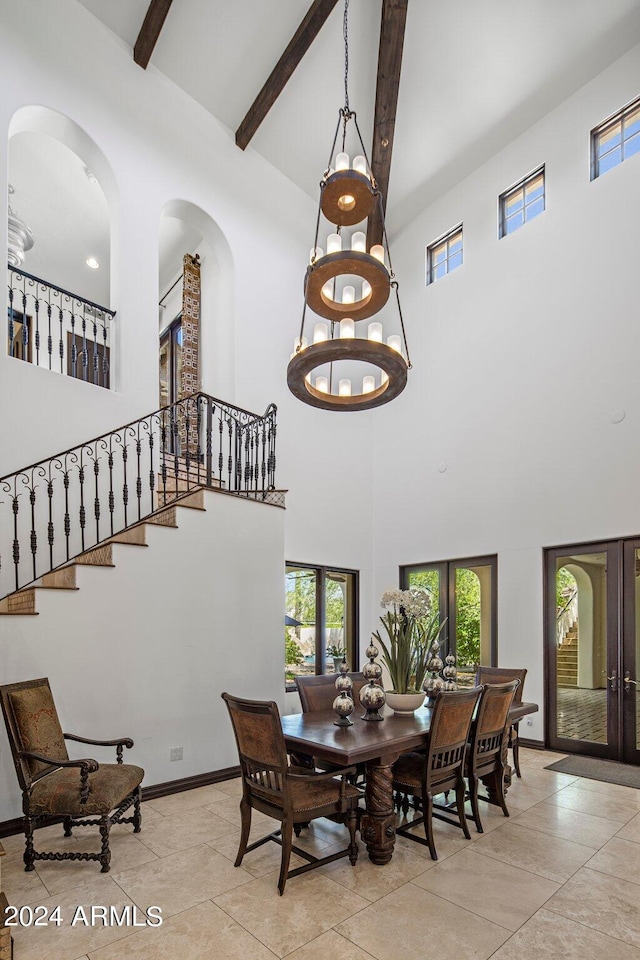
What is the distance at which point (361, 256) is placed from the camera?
3920 mm

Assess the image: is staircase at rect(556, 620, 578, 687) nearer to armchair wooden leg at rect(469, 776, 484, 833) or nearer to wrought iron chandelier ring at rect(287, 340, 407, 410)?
armchair wooden leg at rect(469, 776, 484, 833)

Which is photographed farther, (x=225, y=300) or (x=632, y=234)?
(x=225, y=300)

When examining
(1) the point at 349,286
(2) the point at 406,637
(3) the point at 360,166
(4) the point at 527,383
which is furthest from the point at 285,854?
(4) the point at 527,383

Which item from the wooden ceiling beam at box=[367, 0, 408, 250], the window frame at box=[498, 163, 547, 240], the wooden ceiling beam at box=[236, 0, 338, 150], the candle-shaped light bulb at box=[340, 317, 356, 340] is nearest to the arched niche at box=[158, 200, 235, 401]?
the wooden ceiling beam at box=[236, 0, 338, 150]

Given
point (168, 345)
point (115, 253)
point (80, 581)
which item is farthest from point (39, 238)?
point (80, 581)

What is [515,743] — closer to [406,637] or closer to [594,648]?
[594,648]

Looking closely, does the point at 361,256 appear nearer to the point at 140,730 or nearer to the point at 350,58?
the point at 140,730

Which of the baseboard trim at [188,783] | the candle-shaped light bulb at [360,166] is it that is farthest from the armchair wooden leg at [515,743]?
the candle-shaped light bulb at [360,166]

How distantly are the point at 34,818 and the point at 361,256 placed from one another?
417 centimetres

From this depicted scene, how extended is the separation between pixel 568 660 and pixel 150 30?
845 cm

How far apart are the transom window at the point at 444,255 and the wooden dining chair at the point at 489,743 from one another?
20.7 feet

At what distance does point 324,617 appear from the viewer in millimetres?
8078

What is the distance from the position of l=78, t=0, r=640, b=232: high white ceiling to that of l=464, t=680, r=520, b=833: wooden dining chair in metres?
6.99

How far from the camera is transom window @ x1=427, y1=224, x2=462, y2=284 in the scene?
329 inches
